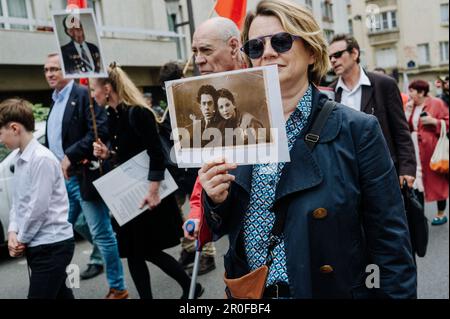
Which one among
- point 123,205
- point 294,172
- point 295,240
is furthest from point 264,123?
point 123,205

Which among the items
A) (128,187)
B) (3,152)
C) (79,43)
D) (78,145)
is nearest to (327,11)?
(79,43)

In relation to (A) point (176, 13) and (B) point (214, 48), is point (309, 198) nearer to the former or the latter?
(B) point (214, 48)

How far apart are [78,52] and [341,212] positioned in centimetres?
162

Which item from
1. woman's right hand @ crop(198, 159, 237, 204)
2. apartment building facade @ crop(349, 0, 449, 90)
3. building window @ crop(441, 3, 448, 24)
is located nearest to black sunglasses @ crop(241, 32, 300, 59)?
woman's right hand @ crop(198, 159, 237, 204)

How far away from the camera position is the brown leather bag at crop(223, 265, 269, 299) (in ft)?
4.85

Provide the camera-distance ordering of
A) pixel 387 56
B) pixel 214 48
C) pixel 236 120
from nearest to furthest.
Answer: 1. pixel 236 120
2. pixel 214 48
3. pixel 387 56

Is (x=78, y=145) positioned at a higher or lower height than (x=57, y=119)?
lower

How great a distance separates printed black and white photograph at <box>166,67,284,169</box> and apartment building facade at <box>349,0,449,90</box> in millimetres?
1514

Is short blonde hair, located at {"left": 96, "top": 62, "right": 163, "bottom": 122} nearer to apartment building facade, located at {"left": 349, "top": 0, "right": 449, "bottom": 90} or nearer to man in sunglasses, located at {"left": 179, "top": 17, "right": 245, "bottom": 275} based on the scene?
man in sunglasses, located at {"left": 179, "top": 17, "right": 245, "bottom": 275}

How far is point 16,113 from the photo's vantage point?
2.57 metres

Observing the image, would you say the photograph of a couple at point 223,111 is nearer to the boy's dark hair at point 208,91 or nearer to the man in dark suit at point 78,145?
the boy's dark hair at point 208,91

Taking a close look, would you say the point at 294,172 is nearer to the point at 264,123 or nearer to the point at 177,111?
the point at 264,123

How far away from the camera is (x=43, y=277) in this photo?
2.52m
